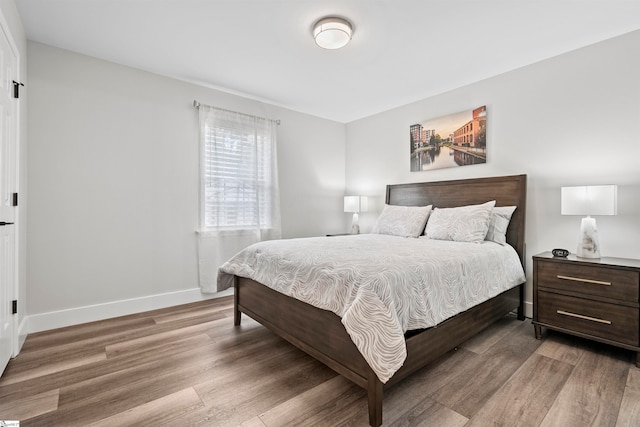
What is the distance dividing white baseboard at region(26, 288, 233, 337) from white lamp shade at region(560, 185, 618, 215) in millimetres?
3700

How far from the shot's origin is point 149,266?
3180 millimetres

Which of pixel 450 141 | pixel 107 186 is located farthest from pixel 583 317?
pixel 107 186

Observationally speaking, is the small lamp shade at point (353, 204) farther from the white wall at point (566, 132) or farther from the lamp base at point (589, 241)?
the lamp base at point (589, 241)

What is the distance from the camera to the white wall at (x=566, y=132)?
2.47m

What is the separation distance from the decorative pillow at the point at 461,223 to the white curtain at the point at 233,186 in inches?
79.2

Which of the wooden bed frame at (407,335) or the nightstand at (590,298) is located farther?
the nightstand at (590,298)

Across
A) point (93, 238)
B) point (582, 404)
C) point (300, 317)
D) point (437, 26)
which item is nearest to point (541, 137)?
point (437, 26)

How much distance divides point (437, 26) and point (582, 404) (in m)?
2.69

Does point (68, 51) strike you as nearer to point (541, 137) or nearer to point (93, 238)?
point (93, 238)

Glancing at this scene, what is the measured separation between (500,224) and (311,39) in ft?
8.15

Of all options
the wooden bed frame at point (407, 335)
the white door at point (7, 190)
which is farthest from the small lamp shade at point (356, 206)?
the white door at point (7, 190)

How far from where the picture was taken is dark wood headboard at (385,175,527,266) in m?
2.98

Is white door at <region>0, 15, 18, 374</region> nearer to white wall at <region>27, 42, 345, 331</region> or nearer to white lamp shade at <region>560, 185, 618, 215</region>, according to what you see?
white wall at <region>27, 42, 345, 331</region>

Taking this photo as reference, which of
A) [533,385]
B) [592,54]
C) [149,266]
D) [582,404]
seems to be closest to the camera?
[582,404]
